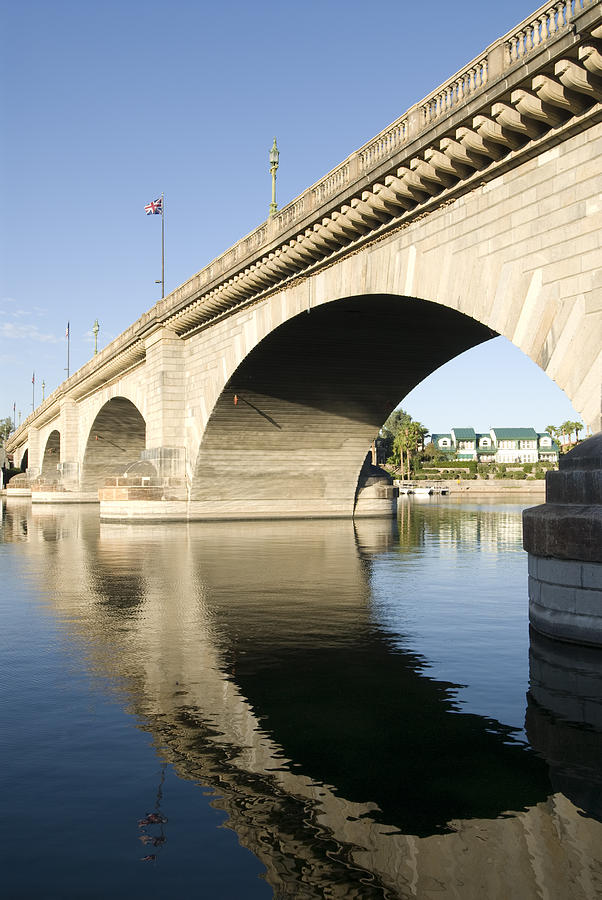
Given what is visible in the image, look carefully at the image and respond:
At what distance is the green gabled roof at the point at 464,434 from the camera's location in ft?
522

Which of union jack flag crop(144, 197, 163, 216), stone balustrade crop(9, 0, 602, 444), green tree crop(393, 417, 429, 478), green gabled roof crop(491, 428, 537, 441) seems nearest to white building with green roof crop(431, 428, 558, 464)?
green gabled roof crop(491, 428, 537, 441)

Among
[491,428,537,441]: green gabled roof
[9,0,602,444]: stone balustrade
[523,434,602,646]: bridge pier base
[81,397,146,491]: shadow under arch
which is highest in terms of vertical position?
[491,428,537,441]: green gabled roof

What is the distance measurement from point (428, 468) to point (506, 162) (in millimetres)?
106509

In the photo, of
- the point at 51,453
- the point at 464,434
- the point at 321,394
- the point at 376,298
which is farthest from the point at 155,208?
the point at 464,434

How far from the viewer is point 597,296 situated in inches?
525

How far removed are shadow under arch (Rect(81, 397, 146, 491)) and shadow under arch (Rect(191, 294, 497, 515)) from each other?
886 inches

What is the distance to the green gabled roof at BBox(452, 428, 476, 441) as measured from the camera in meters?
159

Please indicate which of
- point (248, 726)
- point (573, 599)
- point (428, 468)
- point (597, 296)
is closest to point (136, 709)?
point (248, 726)

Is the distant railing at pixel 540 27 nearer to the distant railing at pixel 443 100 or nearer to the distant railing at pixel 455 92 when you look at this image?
the distant railing at pixel 443 100

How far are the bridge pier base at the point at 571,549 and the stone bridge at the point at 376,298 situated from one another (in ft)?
7.92

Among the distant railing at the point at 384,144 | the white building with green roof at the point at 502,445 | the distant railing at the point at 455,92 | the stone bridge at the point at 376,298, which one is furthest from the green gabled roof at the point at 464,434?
the distant railing at the point at 455,92

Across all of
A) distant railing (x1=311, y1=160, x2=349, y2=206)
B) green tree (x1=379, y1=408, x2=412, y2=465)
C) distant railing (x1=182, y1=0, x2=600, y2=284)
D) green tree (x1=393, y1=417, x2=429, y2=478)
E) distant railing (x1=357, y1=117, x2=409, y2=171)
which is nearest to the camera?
distant railing (x1=182, y1=0, x2=600, y2=284)

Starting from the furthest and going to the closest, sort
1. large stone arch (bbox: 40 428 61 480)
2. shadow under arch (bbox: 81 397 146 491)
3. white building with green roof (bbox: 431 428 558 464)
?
white building with green roof (bbox: 431 428 558 464), large stone arch (bbox: 40 428 61 480), shadow under arch (bbox: 81 397 146 491)

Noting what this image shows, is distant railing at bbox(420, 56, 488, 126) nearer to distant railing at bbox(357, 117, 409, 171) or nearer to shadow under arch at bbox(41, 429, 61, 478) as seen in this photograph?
distant railing at bbox(357, 117, 409, 171)
